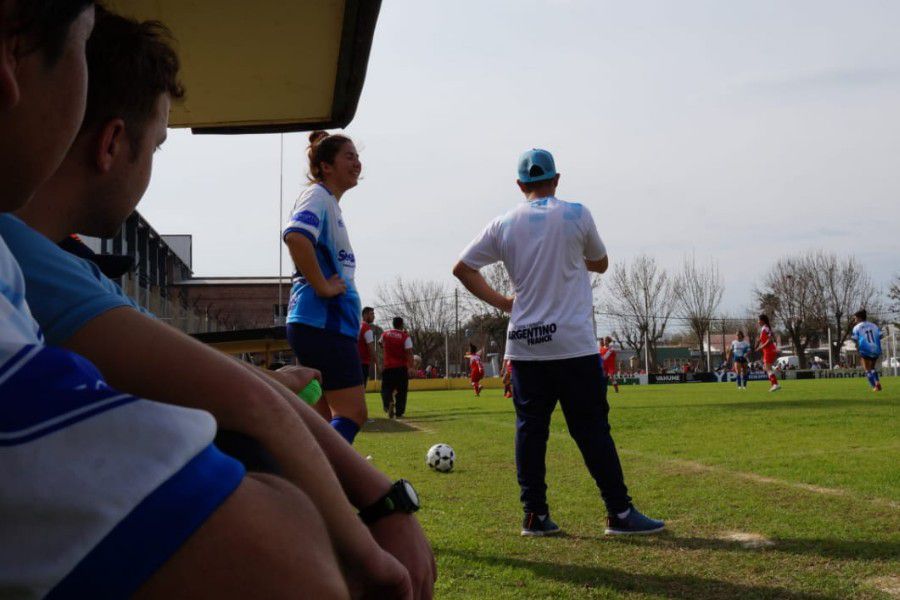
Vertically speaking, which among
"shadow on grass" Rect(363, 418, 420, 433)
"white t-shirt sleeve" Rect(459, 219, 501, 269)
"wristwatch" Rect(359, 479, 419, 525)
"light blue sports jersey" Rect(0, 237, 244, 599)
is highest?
"white t-shirt sleeve" Rect(459, 219, 501, 269)

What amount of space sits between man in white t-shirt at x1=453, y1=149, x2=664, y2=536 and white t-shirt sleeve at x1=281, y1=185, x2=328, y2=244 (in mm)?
977

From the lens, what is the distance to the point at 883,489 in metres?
5.65

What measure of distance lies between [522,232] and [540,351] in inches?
27.0

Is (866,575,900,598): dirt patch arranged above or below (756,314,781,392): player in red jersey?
below

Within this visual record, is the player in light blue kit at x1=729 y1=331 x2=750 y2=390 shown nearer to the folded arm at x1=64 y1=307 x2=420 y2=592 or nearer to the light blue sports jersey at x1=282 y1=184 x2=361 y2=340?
the light blue sports jersey at x1=282 y1=184 x2=361 y2=340

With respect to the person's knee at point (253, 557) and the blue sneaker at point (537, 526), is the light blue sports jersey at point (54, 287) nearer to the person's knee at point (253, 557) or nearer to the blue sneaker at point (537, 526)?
the person's knee at point (253, 557)

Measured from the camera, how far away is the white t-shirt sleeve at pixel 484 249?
5465 mm

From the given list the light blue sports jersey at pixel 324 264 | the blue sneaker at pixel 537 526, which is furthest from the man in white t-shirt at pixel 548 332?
the light blue sports jersey at pixel 324 264

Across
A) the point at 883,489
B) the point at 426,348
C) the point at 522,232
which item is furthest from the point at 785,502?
the point at 426,348

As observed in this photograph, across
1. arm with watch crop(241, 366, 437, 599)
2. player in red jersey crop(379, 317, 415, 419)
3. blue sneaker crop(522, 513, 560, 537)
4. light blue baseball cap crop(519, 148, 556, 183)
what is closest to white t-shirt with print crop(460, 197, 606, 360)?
light blue baseball cap crop(519, 148, 556, 183)

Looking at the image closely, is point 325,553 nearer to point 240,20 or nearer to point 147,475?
point 147,475

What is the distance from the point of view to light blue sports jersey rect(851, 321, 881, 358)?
26.5 m

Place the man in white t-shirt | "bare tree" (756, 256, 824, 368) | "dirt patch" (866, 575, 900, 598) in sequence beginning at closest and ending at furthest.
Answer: "dirt patch" (866, 575, 900, 598)
the man in white t-shirt
"bare tree" (756, 256, 824, 368)

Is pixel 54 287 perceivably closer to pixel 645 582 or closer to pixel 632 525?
pixel 645 582
